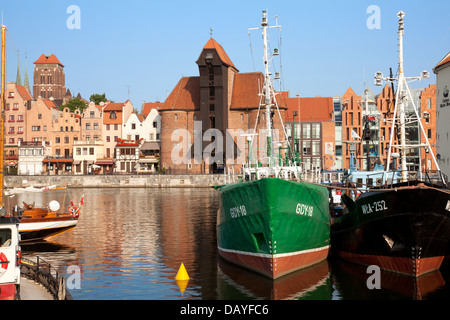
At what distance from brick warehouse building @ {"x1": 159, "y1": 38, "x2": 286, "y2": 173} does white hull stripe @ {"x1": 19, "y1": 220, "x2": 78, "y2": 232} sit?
74609 millimetres

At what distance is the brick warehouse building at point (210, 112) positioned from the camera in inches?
4496

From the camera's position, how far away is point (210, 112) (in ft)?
382

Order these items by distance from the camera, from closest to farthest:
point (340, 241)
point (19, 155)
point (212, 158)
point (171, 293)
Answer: point (171, 293) < point (340, 241) < point (212, 158) < point (19, 155)

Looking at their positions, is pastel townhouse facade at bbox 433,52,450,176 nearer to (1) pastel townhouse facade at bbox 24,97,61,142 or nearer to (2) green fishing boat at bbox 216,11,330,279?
(2) green fishing boat at bbox 216,11,330,279

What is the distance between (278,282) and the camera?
81.8ft

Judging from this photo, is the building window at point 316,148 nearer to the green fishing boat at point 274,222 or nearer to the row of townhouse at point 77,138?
the row of townhouse at point 77,138

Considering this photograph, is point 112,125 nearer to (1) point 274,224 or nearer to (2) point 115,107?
(2) point 115,107

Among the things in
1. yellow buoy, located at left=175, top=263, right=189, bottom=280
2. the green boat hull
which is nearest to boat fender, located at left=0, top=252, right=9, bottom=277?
yellow buoy, located at left=175, top=263, right=189, bottom=280

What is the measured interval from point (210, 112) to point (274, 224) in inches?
3658

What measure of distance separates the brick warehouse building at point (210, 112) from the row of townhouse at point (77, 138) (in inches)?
405

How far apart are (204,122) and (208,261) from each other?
86.1 meters

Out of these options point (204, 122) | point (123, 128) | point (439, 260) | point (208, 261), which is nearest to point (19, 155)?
point (123, 128)

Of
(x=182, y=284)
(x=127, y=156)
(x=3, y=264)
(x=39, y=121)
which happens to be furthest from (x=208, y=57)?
(x=3, y=264)

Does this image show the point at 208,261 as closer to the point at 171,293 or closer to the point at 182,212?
the point at 171,293
